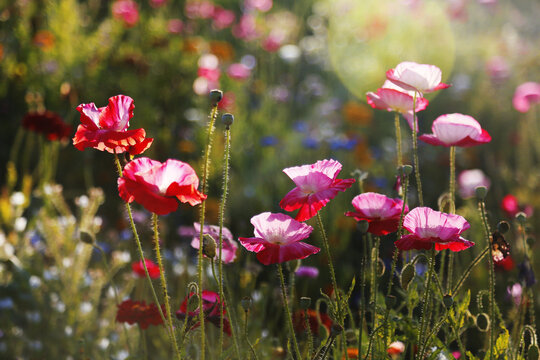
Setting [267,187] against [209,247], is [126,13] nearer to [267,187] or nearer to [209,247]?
[267,187]

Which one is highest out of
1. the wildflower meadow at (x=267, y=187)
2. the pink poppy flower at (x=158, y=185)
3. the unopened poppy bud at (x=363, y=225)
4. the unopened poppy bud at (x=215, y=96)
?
the unopened poppy bud at (x=215, y=96)

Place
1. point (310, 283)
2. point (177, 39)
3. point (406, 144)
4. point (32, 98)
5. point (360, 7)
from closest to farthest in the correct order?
point (32, 98) → point (310, 283) → point (406, 144) → point (177, 39) → point (360, 7)

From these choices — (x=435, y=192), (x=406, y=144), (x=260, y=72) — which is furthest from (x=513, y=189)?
(x=260, y=72)

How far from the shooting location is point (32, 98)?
7.84 feet

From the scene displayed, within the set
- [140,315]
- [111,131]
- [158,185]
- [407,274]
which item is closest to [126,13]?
[140,315]

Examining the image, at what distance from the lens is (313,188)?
→ 1038mm

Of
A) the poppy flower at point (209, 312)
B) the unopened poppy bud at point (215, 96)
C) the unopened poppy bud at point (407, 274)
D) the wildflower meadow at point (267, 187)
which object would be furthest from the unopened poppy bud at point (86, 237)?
the unopened poppy bud at point (407, 274)

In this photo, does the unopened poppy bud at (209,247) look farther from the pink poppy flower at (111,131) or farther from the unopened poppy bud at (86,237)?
the unopened poppy bud at (86,237)

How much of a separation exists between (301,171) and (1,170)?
9.70ft

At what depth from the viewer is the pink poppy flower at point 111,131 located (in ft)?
3.41

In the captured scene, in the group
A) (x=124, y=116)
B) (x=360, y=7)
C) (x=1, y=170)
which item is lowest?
(x=1, y=170)

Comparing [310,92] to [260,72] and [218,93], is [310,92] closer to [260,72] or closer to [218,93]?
[260,72]

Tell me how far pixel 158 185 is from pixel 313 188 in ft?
0.87

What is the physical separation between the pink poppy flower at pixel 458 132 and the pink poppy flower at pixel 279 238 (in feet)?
1.21
